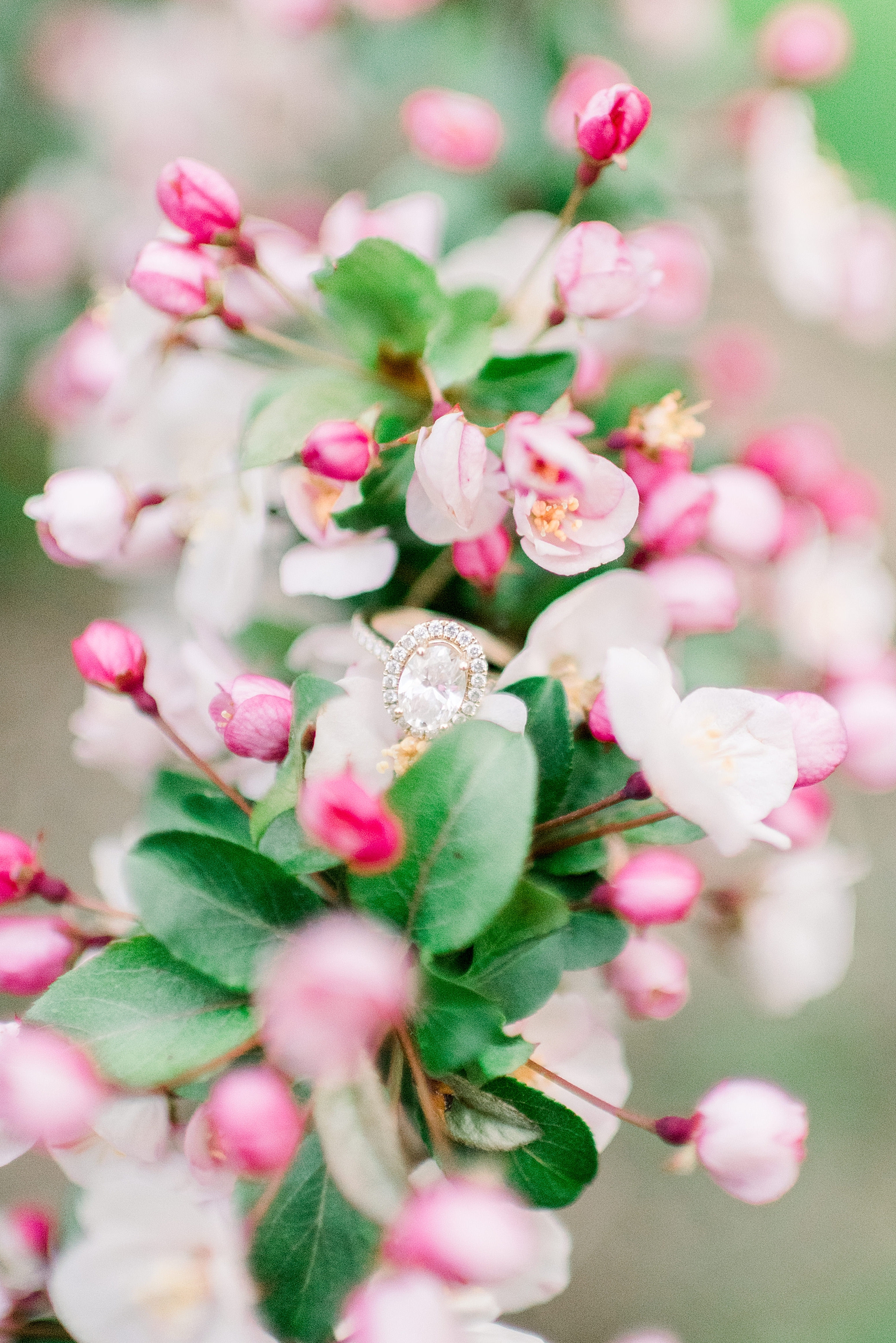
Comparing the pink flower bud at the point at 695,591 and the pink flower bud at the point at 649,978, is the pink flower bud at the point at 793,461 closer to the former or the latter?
the pink flower bud at the point at 695,591

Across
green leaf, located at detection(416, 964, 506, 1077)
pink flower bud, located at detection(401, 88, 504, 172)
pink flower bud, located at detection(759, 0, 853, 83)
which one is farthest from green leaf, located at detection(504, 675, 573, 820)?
pink flower bud, located at detection(759, 0, 853, 83)

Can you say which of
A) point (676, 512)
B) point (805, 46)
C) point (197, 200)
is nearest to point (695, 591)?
point (676, 512)

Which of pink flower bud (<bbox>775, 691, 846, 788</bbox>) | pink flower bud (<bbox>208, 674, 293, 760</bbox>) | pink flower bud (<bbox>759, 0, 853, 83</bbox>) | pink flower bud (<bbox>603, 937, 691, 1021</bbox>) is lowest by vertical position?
pink flower bud (<bbox>603, 937, 691, 1021</bbox>)

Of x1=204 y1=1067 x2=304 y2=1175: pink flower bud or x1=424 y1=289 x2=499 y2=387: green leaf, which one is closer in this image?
x1=204 y1=1067 x2=304 y2=1175: pink flower bud

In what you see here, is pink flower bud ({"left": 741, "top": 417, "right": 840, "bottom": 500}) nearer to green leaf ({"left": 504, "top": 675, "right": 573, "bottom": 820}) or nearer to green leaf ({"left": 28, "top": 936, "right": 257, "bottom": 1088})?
green leaf ({"left": 504, "top": 675, "right": 573, "bottom": 820})

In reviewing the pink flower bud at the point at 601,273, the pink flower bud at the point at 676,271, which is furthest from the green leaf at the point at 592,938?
the pink flower bud at the point at 676,271

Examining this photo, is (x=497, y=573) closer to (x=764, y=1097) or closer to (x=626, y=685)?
(x=626, y=685)

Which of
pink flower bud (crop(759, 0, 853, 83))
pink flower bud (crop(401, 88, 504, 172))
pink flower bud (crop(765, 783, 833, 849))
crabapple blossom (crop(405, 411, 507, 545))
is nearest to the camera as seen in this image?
crabapple blossom (crop(405, 411, 507, 545))
